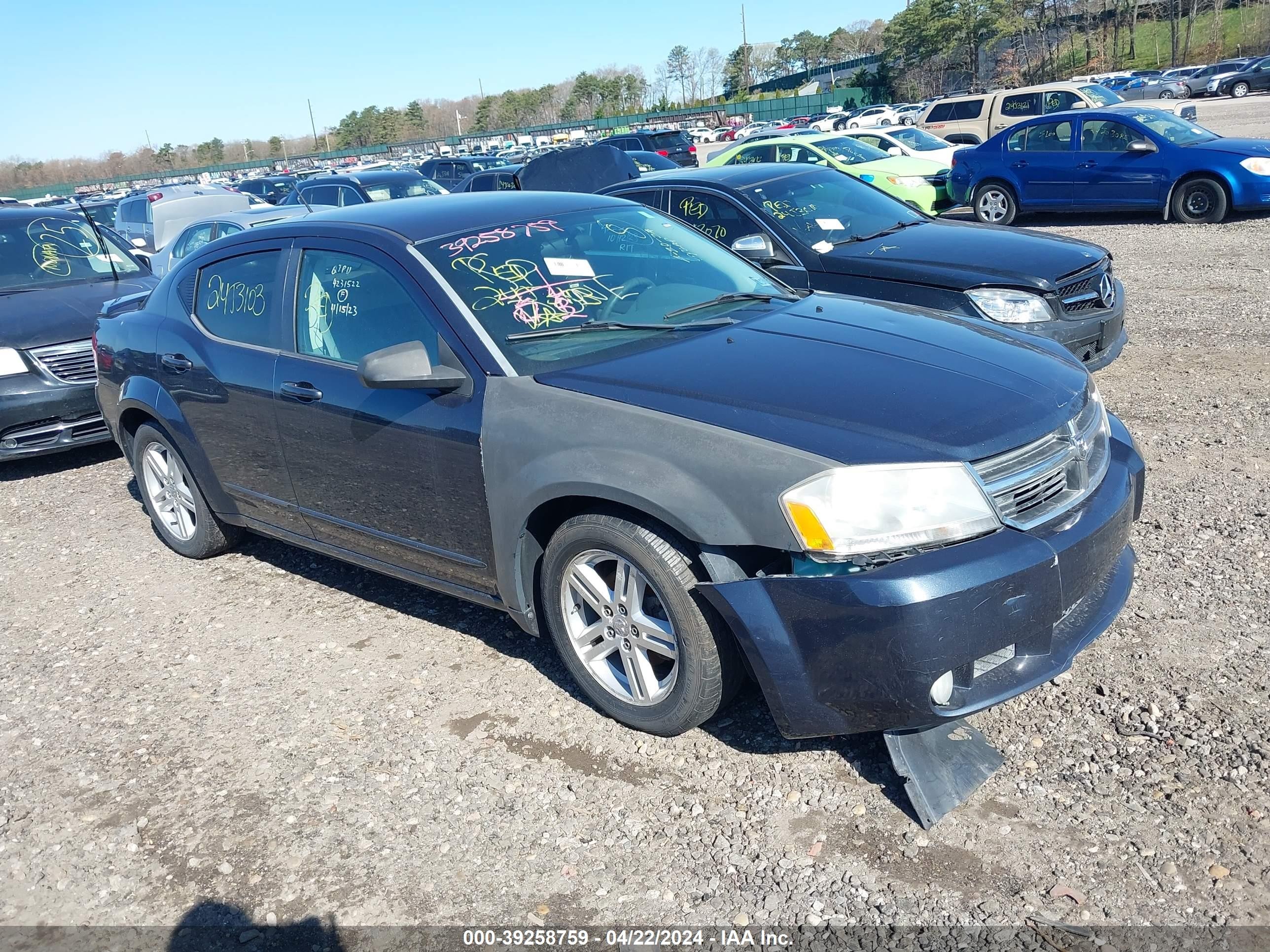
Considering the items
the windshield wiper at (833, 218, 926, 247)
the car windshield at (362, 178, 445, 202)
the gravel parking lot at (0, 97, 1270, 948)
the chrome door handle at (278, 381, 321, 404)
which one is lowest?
the gravel parking lot at (0, 97, 1270, 948)

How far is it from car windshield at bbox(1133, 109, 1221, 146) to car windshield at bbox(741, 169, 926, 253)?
7.56 m

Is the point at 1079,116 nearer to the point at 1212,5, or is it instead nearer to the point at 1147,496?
the point at 1147,496

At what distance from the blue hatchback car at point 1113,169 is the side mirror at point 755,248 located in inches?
339

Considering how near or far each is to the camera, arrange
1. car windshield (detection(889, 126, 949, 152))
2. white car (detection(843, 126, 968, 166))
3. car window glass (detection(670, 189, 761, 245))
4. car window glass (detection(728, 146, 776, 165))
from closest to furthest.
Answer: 1. car window glass (detection(670, 189, 761, 245))
2. car window glass (detection(728, 146, 776, 165))
3. white car (detection(843, 126, 968, 166))
4. car windshield (detection(889, 126, 949, 152))

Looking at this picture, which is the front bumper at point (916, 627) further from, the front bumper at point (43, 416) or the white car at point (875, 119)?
the white car at point (875, 119)

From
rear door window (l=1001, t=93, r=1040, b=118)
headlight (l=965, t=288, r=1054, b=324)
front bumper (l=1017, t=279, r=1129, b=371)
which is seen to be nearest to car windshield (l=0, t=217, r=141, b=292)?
headlight (l=965, t=288, r=1054, b=324)

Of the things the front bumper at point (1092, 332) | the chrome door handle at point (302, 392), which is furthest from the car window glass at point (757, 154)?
the chrome door handle at point (302, 392)

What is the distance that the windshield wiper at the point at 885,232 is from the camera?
6996 millimetres

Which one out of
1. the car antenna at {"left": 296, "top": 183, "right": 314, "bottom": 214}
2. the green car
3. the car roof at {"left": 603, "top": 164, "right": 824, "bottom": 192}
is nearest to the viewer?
the car roof at {"left": 603, "top": 164, "right": 824, "bottom": 192}

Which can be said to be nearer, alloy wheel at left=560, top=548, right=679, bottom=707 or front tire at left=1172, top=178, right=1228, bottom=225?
alloy wheel at left=560, top=548, right=679, bottom=707

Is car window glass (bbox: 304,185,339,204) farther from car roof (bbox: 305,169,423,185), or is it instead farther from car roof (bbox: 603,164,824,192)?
car roof (bbox: 603,164,824,192)

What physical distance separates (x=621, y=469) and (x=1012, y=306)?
4001mm

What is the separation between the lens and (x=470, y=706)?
3818 millimetres

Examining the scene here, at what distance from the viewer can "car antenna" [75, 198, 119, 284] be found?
337 inches
